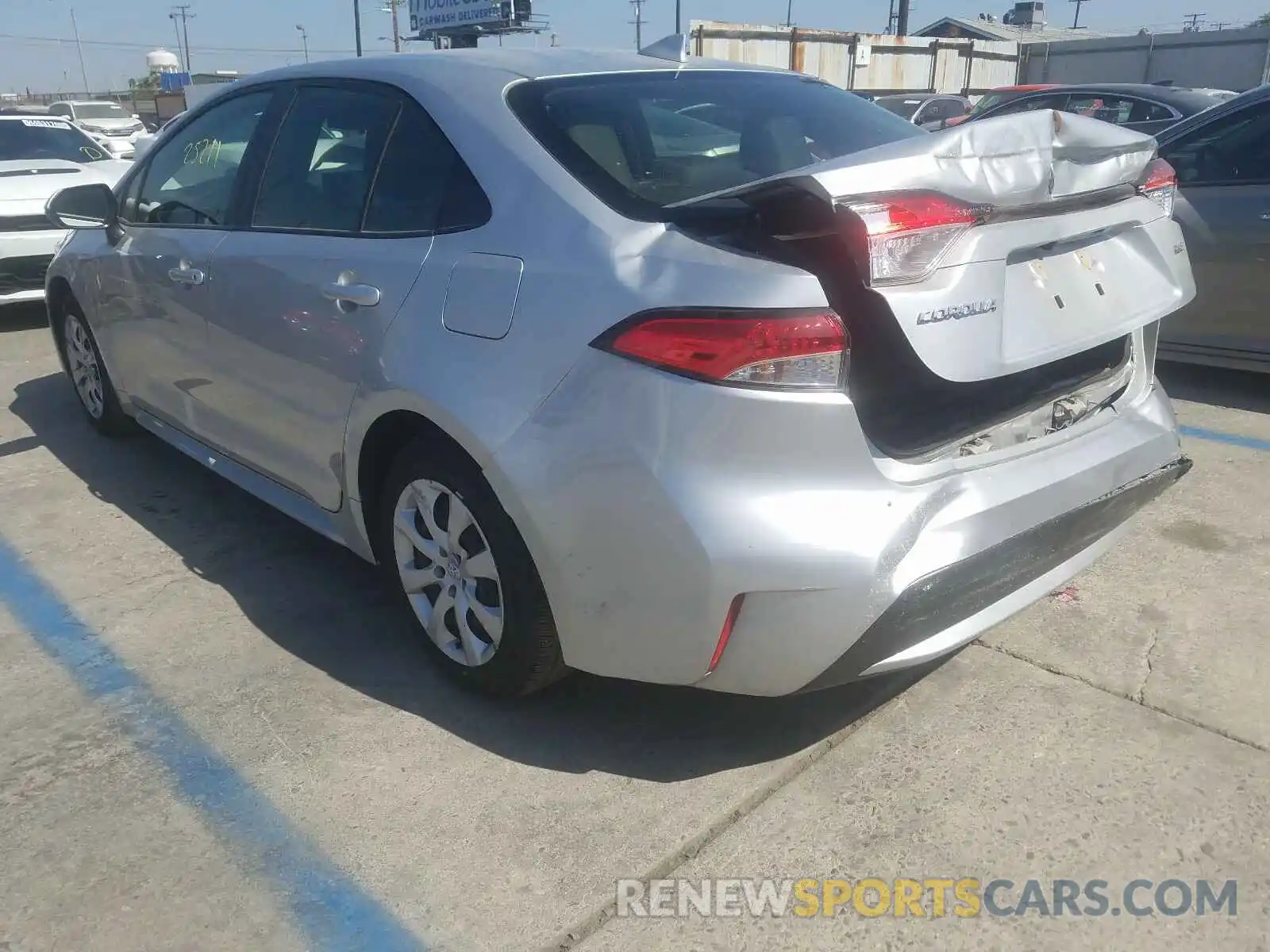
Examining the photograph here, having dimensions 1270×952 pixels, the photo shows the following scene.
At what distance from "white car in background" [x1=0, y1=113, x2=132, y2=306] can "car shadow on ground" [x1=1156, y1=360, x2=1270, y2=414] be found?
23.0ft

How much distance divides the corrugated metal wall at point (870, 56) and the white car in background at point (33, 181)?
58.3 ft

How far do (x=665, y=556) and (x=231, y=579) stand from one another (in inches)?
81.8

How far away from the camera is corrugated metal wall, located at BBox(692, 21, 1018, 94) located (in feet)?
84.1

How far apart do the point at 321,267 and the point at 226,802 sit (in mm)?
1428

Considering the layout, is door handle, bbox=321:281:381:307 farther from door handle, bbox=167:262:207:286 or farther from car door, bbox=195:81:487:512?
door handle, bbox=167:262:207:286

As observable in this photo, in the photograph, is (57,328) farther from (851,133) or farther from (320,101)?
(851,133)

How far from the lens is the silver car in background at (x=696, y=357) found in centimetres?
208

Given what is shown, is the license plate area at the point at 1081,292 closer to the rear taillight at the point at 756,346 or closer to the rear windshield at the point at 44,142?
the rear taillight at the point at 756,346

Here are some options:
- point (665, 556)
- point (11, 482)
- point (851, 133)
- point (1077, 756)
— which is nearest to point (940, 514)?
point (665, 556)

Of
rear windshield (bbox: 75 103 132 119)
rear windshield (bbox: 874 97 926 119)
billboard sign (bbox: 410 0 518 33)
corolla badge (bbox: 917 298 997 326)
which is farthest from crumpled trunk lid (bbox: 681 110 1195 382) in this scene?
billboard sign (bbox: 410 0 518 33)

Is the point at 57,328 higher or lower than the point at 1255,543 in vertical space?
higher

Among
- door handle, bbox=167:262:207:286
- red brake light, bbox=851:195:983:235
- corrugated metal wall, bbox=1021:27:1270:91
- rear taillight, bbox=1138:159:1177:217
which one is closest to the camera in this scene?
red brake light, bbox=851:195:983:235

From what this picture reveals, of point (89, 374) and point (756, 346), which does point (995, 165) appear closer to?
point (756, 346)

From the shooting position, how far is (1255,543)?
3.67 m
